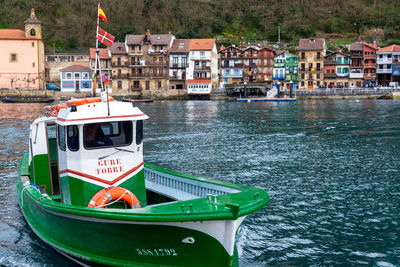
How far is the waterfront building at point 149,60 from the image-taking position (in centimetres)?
9631

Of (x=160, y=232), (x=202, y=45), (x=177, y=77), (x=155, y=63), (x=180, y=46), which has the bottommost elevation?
(x=160, y=232)

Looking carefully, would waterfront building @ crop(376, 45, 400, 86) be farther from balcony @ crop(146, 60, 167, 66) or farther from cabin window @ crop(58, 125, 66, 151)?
cabin window @ crop(58, 125, 66, 151)

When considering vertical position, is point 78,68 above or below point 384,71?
A: above

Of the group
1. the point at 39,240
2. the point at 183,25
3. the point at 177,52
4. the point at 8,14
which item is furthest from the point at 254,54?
the point at 39,240

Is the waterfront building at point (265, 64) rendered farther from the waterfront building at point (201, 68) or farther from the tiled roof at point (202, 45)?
the tiled roof at point (202, 45)

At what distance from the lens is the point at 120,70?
97438mm

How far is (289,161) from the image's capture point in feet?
82.9

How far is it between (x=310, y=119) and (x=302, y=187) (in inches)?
1178

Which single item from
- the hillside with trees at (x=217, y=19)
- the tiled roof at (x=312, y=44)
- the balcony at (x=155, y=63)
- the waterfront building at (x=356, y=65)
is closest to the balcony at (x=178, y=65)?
the balcony at (x=155, y=63)

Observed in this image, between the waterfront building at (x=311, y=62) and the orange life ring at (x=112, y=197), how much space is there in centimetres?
9176

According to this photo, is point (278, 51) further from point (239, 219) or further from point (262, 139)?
point (239, 219)

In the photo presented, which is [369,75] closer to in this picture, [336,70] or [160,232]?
[336,70]

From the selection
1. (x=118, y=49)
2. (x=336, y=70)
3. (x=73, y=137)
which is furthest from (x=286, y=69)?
(x=73, y=137)

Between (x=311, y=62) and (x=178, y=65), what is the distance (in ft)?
87.1
